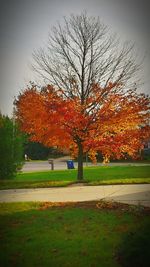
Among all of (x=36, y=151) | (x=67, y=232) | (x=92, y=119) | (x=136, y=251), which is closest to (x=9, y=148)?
(x=92, y=119)

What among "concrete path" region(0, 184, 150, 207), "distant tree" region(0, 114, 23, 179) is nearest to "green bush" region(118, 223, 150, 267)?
"concrete path" region(0, 184, 150, 207)

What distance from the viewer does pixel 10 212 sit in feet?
31.1

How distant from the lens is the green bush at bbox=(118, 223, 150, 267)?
16.9 feet

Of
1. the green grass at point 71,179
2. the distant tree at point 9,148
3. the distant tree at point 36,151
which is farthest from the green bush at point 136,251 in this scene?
the distant tree at point 36,151

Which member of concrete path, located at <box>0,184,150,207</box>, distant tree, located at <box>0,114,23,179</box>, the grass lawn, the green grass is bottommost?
the grass lawn

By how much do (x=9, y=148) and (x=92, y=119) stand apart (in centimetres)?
545

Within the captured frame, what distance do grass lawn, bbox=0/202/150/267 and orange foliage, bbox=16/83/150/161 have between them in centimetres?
693

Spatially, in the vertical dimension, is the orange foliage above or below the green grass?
above

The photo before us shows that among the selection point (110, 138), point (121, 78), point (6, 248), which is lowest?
point (6, 248)

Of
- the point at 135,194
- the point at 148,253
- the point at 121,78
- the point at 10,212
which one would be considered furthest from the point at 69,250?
the point at 121,78

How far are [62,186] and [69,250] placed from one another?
9.53m

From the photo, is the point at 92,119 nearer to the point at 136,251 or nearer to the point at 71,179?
the point at 71,179

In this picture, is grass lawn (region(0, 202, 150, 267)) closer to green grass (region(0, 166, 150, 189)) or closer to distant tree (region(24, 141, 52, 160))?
green grass (region(0, 166, 150, 189))

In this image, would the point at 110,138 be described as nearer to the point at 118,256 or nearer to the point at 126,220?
the point at 126,220
